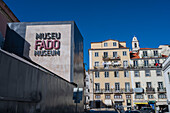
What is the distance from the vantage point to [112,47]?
2140 inches

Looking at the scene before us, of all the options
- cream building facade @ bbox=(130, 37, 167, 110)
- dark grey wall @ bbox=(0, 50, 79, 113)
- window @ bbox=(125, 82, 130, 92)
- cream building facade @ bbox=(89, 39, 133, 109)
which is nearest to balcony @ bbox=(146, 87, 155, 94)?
cream building facade @ bbox=(130, 37, 167, 110)

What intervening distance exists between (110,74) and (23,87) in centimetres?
4464

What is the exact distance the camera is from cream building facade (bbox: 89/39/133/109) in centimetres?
4900

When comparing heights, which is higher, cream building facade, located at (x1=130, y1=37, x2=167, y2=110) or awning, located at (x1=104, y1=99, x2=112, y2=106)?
cream building facade, located at (x1=130, y1=37, x2=167, y2=110)

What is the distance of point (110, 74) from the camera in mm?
51375

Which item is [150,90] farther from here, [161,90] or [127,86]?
[127,86]

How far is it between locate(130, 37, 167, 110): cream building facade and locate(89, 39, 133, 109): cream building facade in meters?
1.81

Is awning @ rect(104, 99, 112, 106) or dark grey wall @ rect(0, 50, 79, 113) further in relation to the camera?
awning @ rect(104, 99, 112, 106)

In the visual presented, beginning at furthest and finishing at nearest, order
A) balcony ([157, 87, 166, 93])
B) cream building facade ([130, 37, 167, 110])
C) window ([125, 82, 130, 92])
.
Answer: window ([125, 82, 130, 92])
cream building facade ([130, 37, 167, 110])
balcony ([157, 87, 166, 93])

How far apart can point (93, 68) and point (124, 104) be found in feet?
44.1

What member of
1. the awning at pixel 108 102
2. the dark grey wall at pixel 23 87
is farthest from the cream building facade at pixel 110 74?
the dark grey wall at pixel 23 87

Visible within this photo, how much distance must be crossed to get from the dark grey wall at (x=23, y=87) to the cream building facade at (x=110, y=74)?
39033mm

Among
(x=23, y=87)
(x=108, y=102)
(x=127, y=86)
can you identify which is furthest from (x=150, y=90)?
(x=23, y=87)

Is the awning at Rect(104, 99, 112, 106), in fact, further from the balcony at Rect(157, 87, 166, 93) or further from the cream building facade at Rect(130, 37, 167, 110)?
the balcony at Rect(157, 87, 166, 93)
